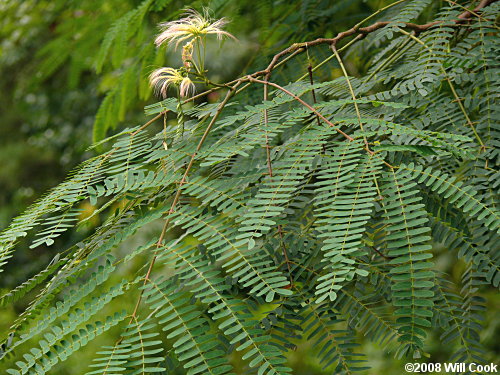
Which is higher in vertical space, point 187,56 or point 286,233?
point 187,56

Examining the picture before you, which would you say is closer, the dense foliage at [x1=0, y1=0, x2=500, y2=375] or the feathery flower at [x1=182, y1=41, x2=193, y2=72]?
the dense foliage at [x1=0, y1=0, x2=500, y2=375]

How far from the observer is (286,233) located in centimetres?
96

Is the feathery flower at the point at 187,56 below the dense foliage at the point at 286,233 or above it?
above

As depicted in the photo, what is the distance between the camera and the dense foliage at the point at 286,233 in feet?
2.57

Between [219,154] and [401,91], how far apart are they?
1.55 ft

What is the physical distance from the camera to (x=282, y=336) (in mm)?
865

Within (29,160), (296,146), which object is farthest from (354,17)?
(29,160)

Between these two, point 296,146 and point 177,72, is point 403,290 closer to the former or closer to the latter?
point 296,146

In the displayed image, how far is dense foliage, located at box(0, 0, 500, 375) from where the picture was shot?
785 millimetres

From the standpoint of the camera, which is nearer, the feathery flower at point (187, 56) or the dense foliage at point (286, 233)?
the dense foliage at point (286, 233)

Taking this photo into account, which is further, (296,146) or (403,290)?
(296,146)

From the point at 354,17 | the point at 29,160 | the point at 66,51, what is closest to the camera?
the point at 354,17

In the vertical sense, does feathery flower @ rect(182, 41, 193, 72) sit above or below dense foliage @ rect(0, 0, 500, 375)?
above

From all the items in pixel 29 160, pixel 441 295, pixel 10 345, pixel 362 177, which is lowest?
pixel 29 160
